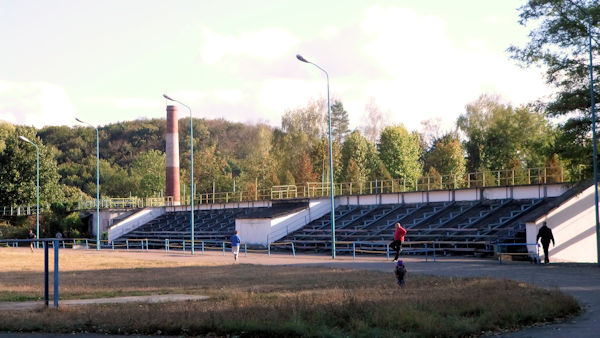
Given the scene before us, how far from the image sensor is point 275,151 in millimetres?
89875

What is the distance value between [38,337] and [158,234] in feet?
169

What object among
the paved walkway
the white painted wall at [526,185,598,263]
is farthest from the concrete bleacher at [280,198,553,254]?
the paved walkway

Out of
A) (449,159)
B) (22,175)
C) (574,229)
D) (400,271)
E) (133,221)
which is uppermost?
(449,159)

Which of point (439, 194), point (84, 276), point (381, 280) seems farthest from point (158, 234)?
point (381, 280)

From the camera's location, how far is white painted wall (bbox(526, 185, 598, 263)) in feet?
107

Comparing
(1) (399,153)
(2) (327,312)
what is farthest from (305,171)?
(2) (327,312)

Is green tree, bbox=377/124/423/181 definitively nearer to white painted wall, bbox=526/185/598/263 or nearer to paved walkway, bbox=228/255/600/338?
white painted wall, bbox=526/185/598/263

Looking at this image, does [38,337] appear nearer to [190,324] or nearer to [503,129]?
[190,324]

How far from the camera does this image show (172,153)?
245 ft

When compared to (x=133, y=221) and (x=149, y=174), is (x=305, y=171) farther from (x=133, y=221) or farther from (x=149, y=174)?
(x=149, y=174)

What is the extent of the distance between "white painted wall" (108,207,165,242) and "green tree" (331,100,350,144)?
32.7 meters

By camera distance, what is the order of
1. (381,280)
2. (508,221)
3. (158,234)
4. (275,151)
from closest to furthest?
(381,280), (508,221), (158,234), (275,151)

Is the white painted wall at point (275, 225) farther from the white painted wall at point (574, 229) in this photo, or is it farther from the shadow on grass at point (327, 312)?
the shadow on grass at point (327, 312)

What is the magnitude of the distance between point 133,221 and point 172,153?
31.4ft
